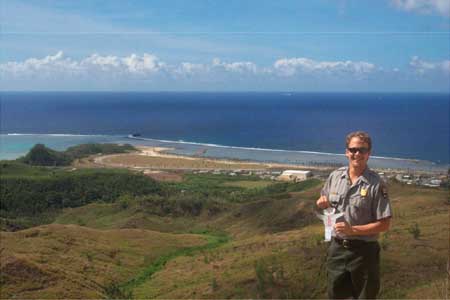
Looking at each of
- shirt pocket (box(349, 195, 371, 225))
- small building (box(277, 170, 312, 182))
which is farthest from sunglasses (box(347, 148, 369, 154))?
small building (box(277, 170, 312, 182))

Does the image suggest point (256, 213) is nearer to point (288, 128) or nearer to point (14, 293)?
point (14, 293)

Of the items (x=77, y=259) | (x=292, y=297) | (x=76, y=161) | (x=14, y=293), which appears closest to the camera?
(x=292, y=297)

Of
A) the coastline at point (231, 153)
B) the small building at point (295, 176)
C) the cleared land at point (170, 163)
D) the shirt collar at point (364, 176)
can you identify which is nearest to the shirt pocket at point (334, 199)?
the shirt collar at point (364, 176)

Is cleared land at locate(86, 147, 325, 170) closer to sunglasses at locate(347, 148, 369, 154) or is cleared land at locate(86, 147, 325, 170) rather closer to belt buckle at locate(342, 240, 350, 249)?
belt buckle at locate(342, 240, 350, 249)

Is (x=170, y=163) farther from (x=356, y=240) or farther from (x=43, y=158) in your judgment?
(x=356, y=240)

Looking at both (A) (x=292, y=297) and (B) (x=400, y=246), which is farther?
(B) (x=400, y=246)

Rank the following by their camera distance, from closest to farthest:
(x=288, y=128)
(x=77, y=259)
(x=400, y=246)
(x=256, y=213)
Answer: (x=400, y=246), (x=77, y=259), (x=256, y=213), (x=288, y=128)

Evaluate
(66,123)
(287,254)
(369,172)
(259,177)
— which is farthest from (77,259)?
(66,123)
